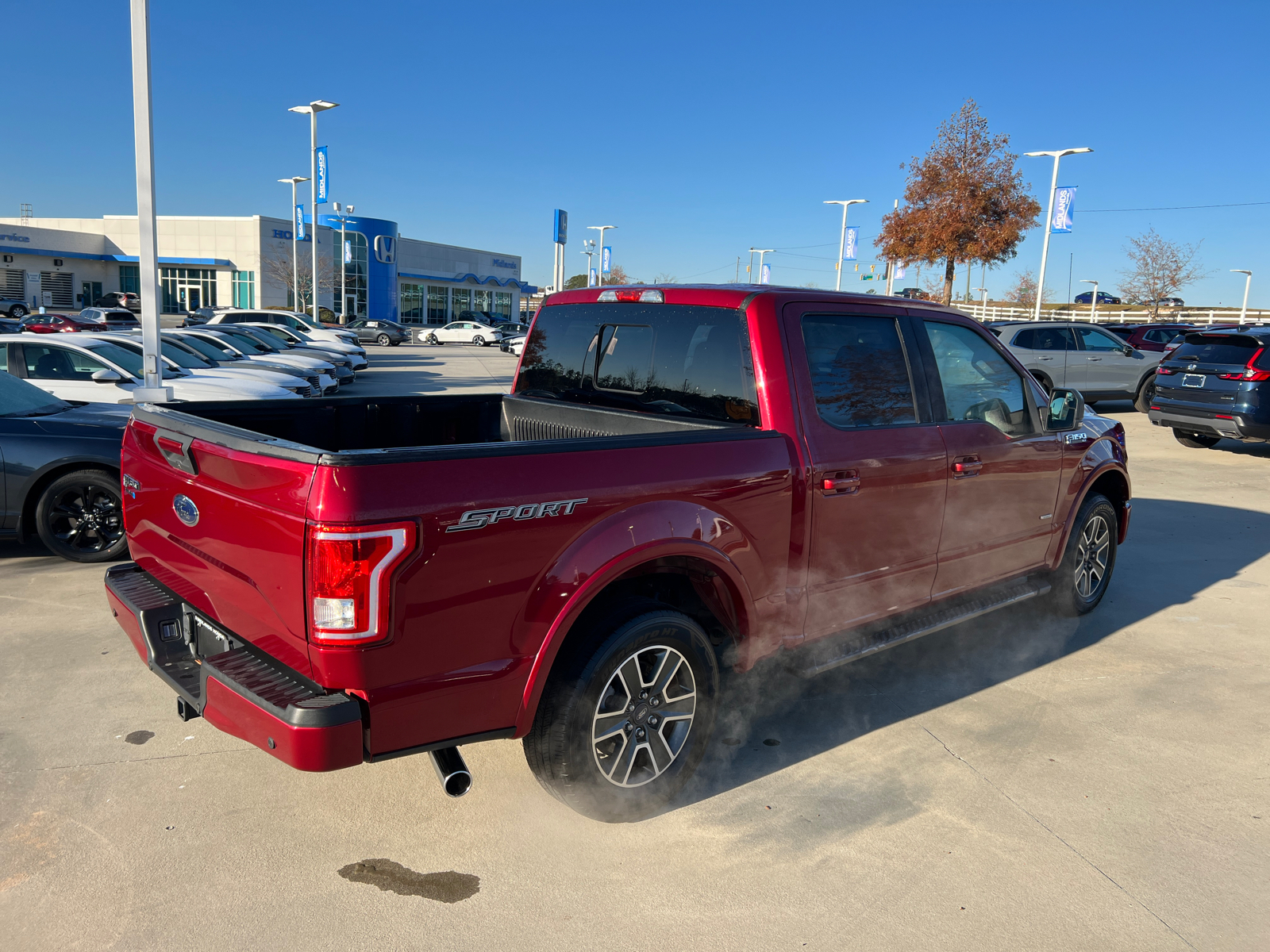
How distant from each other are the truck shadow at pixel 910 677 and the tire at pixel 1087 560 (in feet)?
0.50

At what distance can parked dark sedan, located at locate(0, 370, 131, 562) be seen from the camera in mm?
5910

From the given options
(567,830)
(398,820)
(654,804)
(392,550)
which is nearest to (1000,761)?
(654,804)

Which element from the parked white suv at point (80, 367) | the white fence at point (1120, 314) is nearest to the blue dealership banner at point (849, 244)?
the white fence at point (1120, 314)

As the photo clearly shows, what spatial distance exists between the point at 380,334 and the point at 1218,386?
39.8 metres

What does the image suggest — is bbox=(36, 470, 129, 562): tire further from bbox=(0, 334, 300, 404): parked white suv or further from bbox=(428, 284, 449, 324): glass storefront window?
bbox=(428, 284, 449, 324): glass storefront window

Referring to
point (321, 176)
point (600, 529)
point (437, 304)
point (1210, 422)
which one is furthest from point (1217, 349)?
point (437, 304)

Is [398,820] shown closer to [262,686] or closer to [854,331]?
[262,686]

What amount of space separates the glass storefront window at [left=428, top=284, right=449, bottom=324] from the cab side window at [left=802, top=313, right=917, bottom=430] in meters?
70.9

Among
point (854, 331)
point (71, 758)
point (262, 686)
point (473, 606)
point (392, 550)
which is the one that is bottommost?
point (71, 758)

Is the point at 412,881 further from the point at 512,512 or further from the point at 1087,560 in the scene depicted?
the point at 1087,560

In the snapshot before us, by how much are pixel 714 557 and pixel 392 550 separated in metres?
1.22

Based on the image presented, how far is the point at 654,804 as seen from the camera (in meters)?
3.35

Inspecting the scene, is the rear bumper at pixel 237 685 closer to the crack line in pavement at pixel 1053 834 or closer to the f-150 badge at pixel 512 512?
the f-150 badge at pixel 512 512

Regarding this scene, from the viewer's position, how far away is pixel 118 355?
37.0 feet
